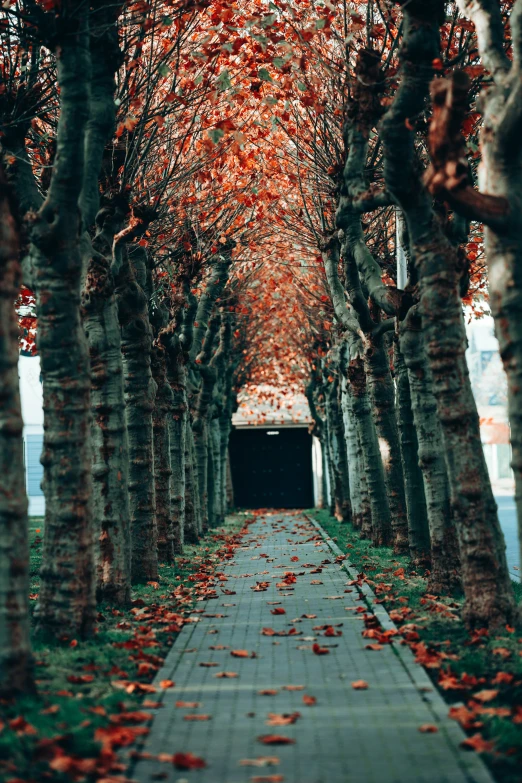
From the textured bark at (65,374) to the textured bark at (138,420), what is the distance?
4146mm

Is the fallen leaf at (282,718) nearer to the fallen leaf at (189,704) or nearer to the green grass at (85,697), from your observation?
the fallen leaf at (189,704)

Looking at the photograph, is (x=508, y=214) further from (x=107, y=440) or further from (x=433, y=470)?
(x=107, y=440)

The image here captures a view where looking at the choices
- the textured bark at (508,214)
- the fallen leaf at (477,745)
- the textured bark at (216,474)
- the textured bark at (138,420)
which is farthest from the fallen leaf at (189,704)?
the textured bark at (216,474)

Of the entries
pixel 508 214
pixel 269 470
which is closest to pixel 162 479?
pixel 508 214

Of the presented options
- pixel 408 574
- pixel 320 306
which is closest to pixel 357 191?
pixel 408 574

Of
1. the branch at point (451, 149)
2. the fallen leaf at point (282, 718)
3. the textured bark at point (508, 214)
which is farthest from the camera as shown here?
the textured bark at point (508, 214)

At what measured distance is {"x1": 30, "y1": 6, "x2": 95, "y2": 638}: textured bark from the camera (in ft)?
26.5

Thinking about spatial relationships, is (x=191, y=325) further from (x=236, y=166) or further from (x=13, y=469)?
(x=13, y=469)

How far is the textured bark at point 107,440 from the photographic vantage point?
404 inches

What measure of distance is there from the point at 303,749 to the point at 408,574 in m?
8.13

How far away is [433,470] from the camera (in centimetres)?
1062

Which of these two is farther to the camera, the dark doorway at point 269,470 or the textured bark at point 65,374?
the dark doorway at point 269,470

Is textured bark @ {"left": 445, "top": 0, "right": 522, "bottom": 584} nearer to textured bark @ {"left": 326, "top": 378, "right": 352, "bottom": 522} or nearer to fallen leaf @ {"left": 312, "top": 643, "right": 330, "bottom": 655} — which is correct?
fallen leaf @ {"left": 312, "top": 643, "right": 330, "bottom": 655}

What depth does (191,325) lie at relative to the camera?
725 inches
